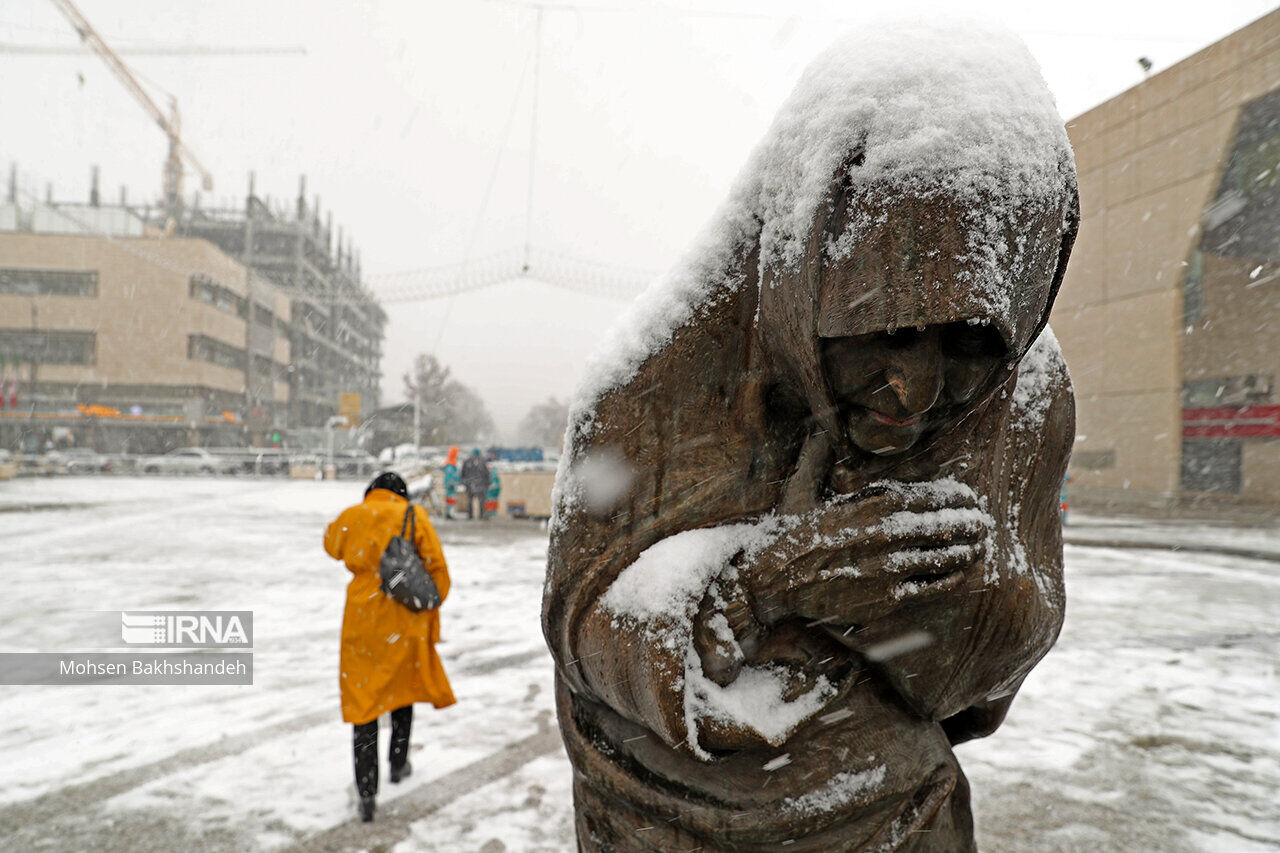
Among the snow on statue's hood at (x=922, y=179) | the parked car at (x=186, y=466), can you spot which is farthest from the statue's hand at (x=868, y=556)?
the parked car at (x=186, y=466)

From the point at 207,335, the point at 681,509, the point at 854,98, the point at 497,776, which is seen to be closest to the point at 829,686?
A: the point at 681,509

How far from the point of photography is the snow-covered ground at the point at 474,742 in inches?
127

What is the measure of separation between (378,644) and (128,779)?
140 centimetres

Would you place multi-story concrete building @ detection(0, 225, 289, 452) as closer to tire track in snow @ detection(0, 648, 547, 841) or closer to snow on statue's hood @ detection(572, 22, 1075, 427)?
tire track in snow @ detection(0, 648, 547, 841)

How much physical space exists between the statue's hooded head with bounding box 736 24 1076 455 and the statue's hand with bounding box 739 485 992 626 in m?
0.10

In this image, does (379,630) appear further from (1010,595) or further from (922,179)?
(922,179)

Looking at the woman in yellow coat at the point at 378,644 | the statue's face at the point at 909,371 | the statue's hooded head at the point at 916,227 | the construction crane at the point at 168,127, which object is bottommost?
the woman in yellow coat at the point at 378,644

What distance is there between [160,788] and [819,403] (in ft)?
12.8

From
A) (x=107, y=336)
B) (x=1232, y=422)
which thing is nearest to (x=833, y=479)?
(x=1232, y=422)

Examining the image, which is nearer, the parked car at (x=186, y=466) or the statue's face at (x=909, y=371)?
the statue's face at (x=909, y=371)

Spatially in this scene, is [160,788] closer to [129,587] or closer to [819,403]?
[819,403]

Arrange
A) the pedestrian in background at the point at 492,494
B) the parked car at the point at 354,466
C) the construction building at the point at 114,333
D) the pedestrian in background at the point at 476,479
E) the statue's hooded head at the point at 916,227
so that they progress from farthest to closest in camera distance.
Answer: the construction building at the point at 114,333 < the parked car at the point at 354,466 < the pedestrian in background at the point at 492,494 < the pedestrian in background at the point at 476,479 < the statue's hooded head at the point at 916,227

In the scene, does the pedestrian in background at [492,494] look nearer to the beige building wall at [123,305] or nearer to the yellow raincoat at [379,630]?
the yellow raincoat at [379,630]

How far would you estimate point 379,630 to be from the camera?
3477 millimetres
